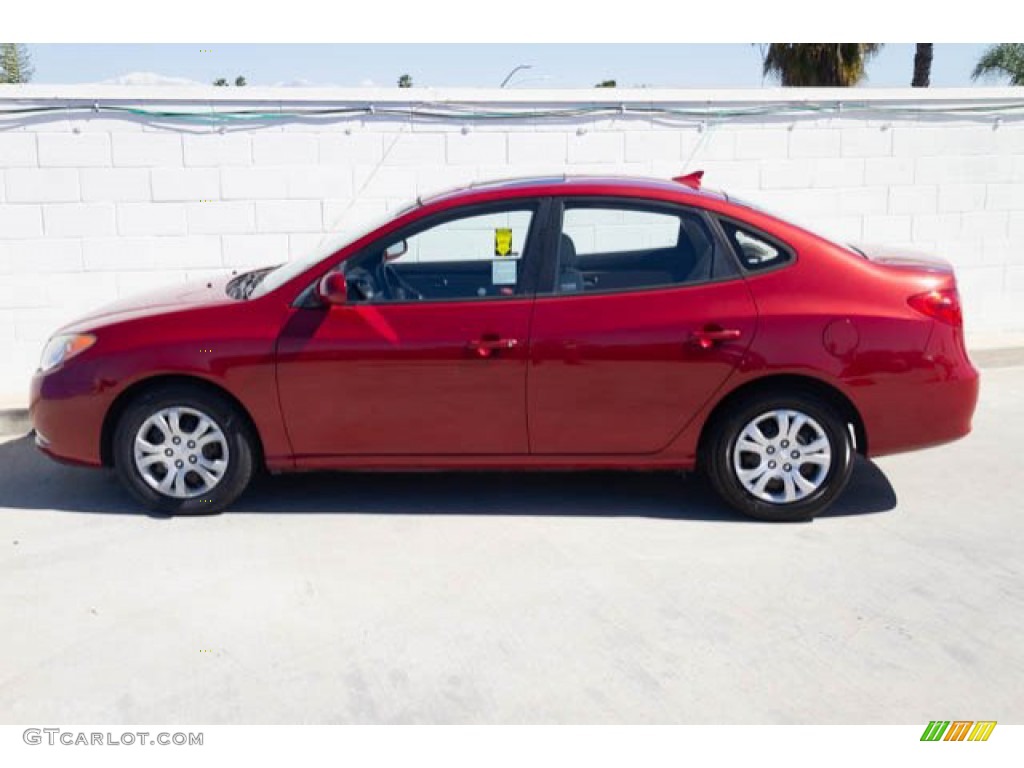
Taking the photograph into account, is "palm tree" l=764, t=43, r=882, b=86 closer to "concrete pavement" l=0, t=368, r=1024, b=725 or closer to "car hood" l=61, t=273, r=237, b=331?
"concrete pavement" l=0, t=368, r=1024, b=725

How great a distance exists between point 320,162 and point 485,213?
9.98 feet

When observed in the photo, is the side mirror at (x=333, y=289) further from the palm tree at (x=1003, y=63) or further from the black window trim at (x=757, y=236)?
the palm tree at (x=1003, y=63)

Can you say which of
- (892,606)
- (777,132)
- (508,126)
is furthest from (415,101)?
(892,606)

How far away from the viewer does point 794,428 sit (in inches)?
207

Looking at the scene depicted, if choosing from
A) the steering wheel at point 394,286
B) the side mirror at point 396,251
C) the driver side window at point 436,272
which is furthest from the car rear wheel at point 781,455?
the side mirror at point 396,251

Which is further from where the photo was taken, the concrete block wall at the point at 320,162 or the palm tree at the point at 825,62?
the palm tree at the point at 825,62

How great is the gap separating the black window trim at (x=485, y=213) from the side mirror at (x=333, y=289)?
0.06m

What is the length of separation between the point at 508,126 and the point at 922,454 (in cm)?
377

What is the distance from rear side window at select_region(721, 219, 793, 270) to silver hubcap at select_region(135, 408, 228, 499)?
2.59 meters

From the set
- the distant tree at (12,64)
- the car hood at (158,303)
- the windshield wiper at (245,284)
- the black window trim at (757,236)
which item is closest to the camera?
the black window trim at (757,236)

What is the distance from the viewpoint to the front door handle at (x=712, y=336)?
5.17 meters

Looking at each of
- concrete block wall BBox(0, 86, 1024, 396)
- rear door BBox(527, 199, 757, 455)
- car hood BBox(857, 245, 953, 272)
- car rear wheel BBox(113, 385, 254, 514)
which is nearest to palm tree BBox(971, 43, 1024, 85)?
concrete block wall BBox(0, 86, 1024, 396)

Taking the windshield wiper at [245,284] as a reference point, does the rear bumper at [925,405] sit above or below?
below
